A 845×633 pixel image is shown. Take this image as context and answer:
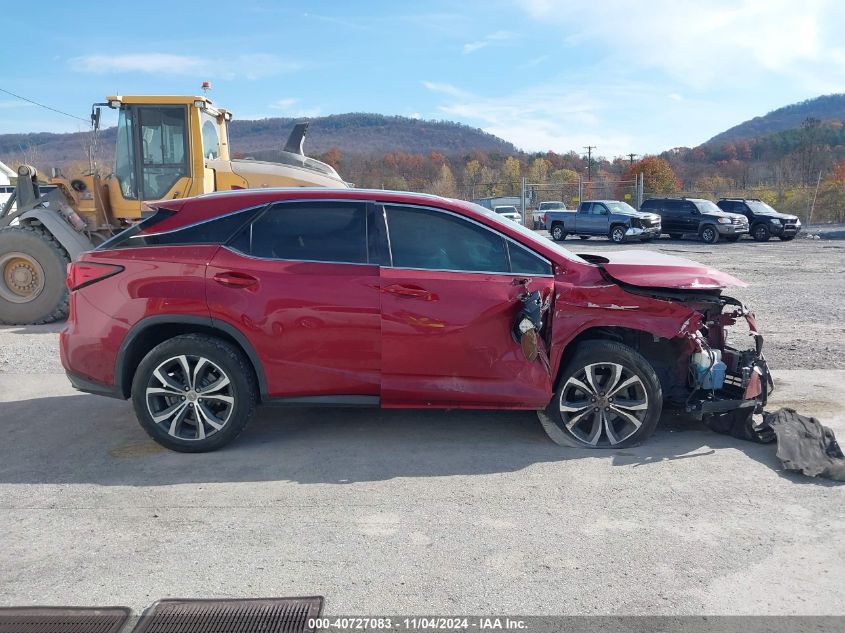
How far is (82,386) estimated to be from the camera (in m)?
5.01

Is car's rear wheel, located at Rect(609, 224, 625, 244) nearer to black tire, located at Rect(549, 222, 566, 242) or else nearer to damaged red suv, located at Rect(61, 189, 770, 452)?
black tire, located at Rect(549, 222, 566, 242)

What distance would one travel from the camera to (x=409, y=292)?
474 centimetres

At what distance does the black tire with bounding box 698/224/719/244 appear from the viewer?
27909 mm

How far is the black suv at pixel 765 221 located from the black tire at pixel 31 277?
27.7 metres

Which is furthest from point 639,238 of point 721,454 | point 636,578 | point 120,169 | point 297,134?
point 636,578

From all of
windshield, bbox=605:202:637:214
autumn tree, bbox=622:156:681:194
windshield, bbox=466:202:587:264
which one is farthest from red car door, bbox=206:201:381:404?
autumn tree, bbox=622:156:681:194

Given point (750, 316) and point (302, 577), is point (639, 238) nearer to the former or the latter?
point (750, 316)

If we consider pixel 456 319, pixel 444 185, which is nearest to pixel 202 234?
pixel 456 319

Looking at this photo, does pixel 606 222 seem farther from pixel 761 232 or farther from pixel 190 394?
pixel 190 394

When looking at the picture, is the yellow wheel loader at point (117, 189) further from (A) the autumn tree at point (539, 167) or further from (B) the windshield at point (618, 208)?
(A) the autumn tree at point (539, 167)

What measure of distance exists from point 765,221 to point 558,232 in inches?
345

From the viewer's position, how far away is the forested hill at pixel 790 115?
534ft

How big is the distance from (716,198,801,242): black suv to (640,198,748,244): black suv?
859 mm

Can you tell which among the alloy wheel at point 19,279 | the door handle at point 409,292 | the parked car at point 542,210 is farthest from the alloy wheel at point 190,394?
the parked car at point 542,210
